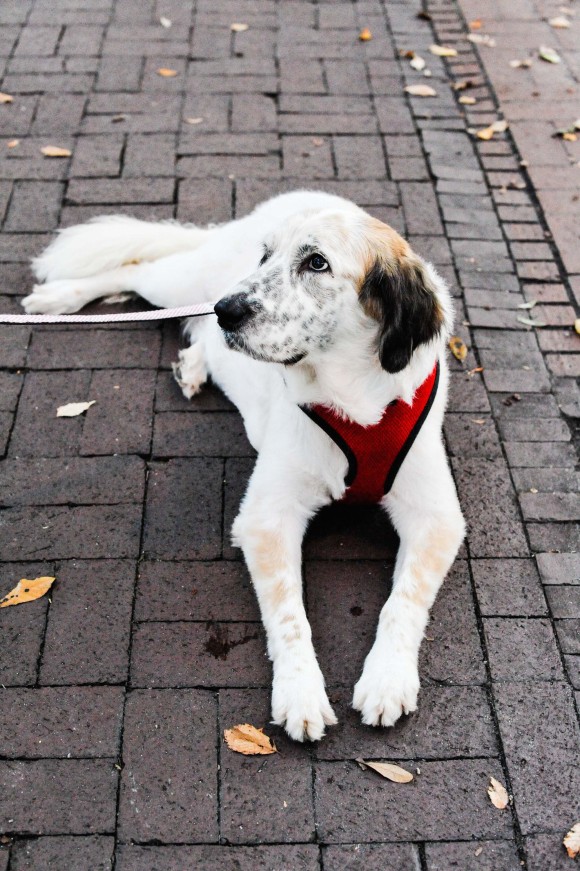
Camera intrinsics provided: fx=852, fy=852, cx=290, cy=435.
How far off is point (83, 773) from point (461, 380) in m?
2.40

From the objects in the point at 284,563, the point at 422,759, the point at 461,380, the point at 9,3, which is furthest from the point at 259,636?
the point at 9,3

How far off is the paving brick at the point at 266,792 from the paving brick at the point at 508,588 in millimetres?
899

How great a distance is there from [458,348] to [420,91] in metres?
2.75

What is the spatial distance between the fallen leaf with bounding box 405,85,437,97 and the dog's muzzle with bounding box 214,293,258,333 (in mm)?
3995

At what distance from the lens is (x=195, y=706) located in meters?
2.81

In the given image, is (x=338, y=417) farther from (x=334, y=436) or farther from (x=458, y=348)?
(x=458, y=348)

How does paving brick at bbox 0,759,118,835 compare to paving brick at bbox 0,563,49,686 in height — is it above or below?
above

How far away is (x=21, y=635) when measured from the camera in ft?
9.84

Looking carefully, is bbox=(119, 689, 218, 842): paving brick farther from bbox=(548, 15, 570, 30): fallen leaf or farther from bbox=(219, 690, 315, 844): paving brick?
bbox=(548, 15, 570, 30): fallen leaf

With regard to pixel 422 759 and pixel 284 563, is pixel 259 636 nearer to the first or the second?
pixel 284 563

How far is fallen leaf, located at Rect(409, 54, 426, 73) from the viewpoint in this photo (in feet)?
20.7

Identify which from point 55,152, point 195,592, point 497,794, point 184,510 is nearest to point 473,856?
point 497,794

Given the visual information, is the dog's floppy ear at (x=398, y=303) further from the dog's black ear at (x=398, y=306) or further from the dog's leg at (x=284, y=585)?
the dog's leg at (x=284, y=585)

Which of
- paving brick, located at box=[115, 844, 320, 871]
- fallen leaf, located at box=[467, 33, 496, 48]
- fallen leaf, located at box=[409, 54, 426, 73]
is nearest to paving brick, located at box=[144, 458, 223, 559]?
paving brick, located at box=[115, 844, 320, 871]
